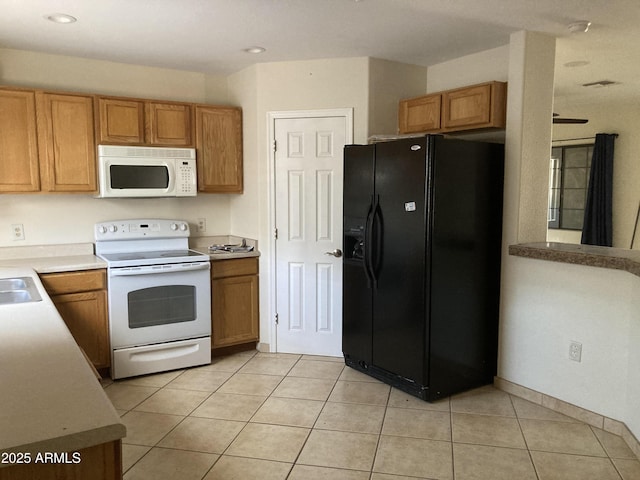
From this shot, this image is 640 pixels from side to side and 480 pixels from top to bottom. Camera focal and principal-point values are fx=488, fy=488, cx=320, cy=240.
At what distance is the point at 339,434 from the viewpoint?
108 inches

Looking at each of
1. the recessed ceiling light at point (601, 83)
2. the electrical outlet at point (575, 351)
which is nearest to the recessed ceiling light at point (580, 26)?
the recessed ceiling light at point (601, 83)

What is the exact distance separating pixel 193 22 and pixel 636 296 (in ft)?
9.80

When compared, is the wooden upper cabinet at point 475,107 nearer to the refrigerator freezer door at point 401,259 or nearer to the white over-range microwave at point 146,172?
the refrigerator freezer door at point 401,259

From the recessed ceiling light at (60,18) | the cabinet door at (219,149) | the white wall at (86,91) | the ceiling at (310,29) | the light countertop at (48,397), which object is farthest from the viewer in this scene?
the cabinet door at (219,149)

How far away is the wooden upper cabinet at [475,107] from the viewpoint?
3.31 m

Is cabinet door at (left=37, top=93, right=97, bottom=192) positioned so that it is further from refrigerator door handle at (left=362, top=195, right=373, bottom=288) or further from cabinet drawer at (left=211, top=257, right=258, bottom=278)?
refrigerator door handle at (left=362, top=195, right=373, bottom=288)

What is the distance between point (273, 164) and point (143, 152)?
3.34 ft

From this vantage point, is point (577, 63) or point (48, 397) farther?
point (577, 63)

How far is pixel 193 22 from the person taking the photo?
2.98 m

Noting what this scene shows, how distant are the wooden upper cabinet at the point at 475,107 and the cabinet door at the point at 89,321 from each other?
279 centimetres

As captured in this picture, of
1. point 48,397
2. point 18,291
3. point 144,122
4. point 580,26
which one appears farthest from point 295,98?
point 48,397

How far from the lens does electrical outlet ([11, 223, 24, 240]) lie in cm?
363

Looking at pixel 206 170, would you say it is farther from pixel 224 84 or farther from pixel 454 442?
pixel 454 442

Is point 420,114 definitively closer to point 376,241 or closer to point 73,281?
point 376,241
